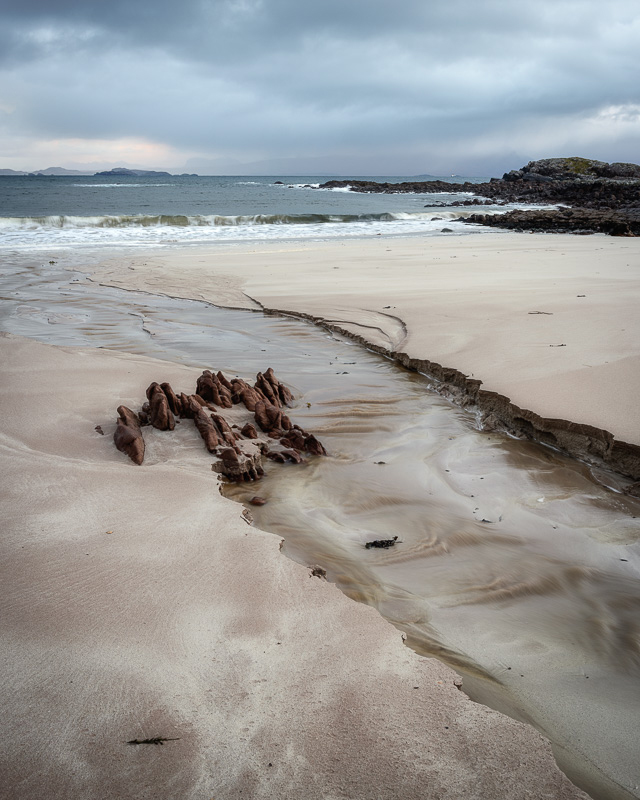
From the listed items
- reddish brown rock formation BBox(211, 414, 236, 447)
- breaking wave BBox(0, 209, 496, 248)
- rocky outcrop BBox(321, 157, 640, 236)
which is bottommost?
reddish brown rock formation BBox(211, 414, 236, 447)

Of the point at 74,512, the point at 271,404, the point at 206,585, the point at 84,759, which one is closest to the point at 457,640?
the point at 206,585

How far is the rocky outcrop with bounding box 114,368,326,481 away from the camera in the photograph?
10.5ft

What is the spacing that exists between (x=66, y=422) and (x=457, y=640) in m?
2.59

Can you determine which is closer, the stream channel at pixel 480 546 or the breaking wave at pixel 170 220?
the stream channel at pixel 480 546

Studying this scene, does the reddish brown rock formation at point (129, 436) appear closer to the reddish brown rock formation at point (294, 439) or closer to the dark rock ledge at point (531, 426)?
the reddish brown rock formation at point (294, 439)

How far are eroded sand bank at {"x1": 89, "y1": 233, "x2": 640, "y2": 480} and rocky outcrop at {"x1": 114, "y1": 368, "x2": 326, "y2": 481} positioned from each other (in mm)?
1509

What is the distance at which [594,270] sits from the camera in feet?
30.3

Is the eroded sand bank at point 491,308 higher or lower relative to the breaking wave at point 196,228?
lower

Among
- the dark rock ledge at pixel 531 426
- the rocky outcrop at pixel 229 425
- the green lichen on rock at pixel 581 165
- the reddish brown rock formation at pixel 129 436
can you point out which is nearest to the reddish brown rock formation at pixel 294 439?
the rocky outcrop at pixel 229 425

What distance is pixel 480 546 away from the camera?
2674 mm

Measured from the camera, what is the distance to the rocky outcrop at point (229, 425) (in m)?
3.20

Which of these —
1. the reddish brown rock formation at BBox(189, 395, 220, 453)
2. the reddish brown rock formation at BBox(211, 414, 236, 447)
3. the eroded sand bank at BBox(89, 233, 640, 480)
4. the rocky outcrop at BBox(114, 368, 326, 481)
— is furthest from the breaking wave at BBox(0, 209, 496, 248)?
the reddish brown rock formation at BBox(211, 414, 236, 447)

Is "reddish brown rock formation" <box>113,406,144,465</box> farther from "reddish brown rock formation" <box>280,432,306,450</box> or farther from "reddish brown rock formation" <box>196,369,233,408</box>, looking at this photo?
"reddish brown rock formation" <box>280,432,306,450</box>

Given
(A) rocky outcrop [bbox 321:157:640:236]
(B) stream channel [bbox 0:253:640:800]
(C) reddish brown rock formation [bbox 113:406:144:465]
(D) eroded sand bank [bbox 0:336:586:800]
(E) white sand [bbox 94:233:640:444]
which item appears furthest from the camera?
(A) rocky outcrop [bbox 321:157:640:236]
